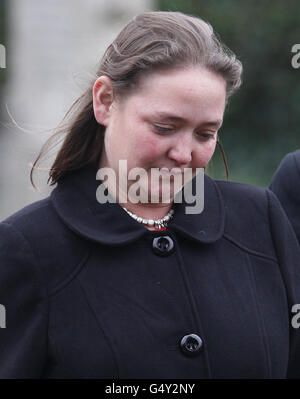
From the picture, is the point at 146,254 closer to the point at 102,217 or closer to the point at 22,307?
the point at 102,217

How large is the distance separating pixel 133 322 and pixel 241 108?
10724mm

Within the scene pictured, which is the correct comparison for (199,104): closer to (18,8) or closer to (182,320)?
(182,320)

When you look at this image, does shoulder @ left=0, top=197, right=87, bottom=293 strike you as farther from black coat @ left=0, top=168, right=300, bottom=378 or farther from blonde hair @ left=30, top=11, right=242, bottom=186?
blonde hair @ left=30, top=11, right=242, bottom=186

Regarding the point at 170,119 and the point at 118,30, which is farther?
the point at 118,30

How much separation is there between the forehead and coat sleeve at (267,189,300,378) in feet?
1.46

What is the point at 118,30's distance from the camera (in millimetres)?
5695

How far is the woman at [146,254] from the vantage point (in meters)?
2.24

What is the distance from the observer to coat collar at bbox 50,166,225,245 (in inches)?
93.0

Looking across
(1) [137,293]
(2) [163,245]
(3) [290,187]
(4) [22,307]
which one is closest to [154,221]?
(2) [163,245]

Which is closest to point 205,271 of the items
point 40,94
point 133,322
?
point 133,322

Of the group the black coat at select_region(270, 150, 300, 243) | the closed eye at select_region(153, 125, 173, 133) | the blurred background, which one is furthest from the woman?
the blurred background

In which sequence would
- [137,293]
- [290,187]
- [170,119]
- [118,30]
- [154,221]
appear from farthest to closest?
[118,30] → [290,187] → [154,221] → [137,293] → [170,119]

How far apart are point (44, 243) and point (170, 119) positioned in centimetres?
48

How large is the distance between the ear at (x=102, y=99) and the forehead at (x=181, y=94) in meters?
0.11
